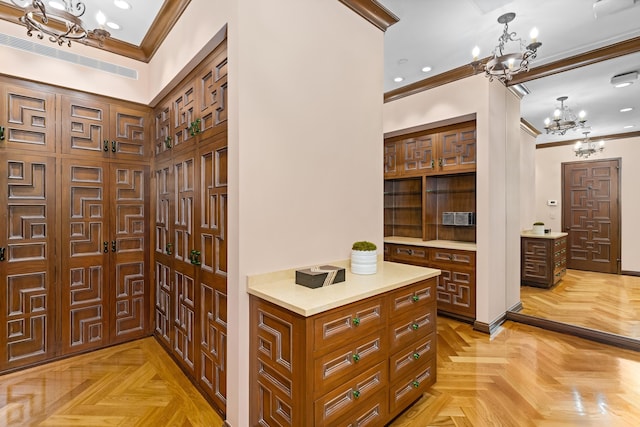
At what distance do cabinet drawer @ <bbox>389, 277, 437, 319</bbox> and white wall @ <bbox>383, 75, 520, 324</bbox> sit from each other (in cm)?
165

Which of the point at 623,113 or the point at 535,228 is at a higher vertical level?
the point at 623,113

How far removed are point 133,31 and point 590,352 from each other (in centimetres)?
544

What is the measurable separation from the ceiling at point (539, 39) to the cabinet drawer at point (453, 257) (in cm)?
223

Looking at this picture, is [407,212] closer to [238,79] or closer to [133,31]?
[238,79]

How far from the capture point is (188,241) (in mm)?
2520

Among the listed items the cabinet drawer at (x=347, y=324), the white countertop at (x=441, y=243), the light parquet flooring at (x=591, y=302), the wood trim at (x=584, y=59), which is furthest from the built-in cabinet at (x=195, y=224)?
the light parquet flooring at (x=591, y=302)

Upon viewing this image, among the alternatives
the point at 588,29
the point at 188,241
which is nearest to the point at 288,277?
the point at 188,241

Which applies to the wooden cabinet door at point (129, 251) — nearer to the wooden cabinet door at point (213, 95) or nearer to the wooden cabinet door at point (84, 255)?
the wooden cabinet door at point (84, 255)

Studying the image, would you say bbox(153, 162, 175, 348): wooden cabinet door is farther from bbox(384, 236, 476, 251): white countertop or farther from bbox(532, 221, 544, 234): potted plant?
bbox(532, 221, 544, 234): potted plant

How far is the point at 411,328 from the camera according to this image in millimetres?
2049

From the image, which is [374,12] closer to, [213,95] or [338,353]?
[213,95]

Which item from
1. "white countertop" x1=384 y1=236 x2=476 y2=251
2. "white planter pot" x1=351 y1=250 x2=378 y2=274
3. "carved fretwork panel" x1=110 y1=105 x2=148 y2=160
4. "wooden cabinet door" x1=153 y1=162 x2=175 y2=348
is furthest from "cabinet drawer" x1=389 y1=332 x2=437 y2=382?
"carved fretwork panel" x1=110 y1=105 x2=148 y2=160

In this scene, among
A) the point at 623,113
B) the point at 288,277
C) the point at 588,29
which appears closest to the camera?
the point at 288,277

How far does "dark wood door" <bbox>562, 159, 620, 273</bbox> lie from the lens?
407 centimetres
